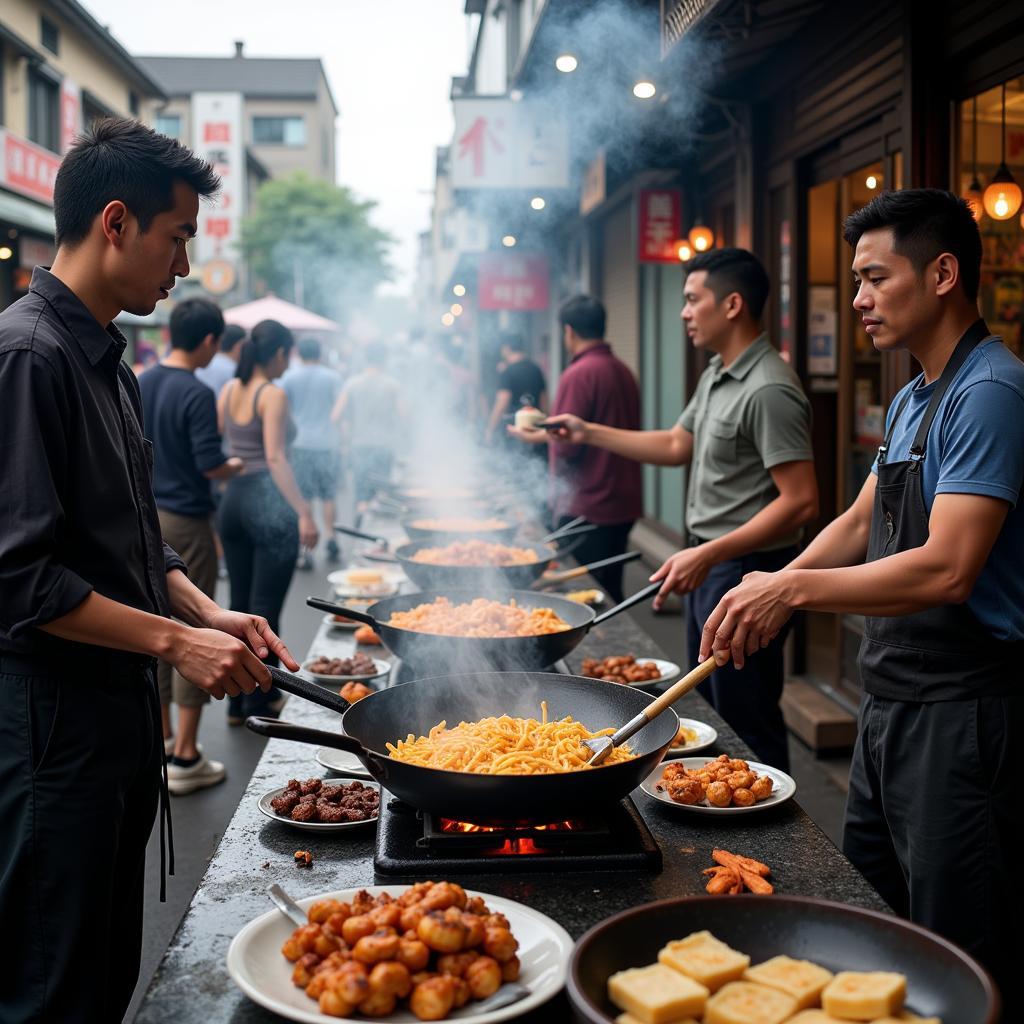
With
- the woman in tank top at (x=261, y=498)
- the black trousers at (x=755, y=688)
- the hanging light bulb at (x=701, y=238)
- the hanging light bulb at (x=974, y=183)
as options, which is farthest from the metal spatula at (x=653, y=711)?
the hanging light bulb at (x=701, y=238)

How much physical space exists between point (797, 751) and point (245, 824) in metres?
4.66

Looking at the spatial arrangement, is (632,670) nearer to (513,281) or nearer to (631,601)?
(631,601)

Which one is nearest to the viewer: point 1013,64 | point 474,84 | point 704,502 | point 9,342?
point 9,342

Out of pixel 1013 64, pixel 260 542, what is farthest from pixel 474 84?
pixel 1013 64

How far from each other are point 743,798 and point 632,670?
1.29 metres

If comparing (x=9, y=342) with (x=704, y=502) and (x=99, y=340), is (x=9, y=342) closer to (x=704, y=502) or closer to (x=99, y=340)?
(x=99, y=340)

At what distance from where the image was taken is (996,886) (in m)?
2.65

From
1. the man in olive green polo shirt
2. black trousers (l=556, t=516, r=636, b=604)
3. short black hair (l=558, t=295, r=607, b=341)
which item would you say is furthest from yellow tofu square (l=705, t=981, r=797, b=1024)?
short black hair (l=558, t=295, r=607, b=341)

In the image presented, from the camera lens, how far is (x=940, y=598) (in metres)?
2.58

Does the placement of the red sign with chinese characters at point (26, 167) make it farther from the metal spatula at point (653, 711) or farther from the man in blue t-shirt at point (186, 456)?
the metal spatula at point (653, 711)

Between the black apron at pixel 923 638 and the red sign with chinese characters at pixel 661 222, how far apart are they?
728 cm

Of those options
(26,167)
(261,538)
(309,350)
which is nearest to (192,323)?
(261,538)

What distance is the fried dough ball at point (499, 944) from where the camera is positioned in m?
1.78

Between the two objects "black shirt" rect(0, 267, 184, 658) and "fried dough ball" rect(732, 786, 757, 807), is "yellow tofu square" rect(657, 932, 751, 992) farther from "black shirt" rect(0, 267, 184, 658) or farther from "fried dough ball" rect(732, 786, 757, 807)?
"black shirt" rect(0, 267, 184, 658)
